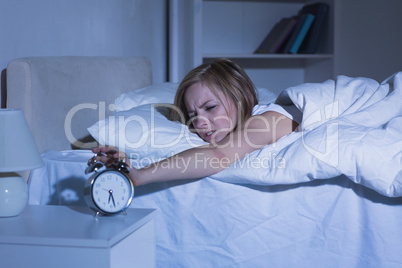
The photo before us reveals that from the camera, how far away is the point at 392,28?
3426 millimetres

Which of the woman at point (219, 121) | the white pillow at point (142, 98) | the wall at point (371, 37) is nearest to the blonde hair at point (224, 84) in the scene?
the woman at point (219, 121)

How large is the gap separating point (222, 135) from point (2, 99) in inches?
25.0

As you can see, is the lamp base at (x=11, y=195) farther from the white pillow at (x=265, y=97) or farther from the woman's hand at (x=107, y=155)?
the white pillow at (x=265, y=97)

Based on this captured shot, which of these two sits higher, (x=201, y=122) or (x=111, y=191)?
(x=201, y=122)

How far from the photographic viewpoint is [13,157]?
1077 mm

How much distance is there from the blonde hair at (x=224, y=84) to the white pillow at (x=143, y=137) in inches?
6.6

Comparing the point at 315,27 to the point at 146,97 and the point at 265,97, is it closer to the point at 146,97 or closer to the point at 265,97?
the point at 265,97

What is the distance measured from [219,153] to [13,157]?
0.53 m

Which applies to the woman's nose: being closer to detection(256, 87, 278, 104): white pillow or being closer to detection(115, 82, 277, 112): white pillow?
Result: detection(115, 82, 277, 112): white pillow

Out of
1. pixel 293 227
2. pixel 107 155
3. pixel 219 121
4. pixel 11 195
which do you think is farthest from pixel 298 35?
pixel 11 195

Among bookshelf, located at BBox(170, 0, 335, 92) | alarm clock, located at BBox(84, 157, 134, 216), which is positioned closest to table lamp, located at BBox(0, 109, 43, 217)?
alarm clock, located at BBox(84, 157, 134, 216)

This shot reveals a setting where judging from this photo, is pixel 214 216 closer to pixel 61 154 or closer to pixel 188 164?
pixel 188 164

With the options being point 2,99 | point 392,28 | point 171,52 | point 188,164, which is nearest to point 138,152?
point 188,164

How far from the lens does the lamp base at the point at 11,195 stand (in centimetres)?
113
